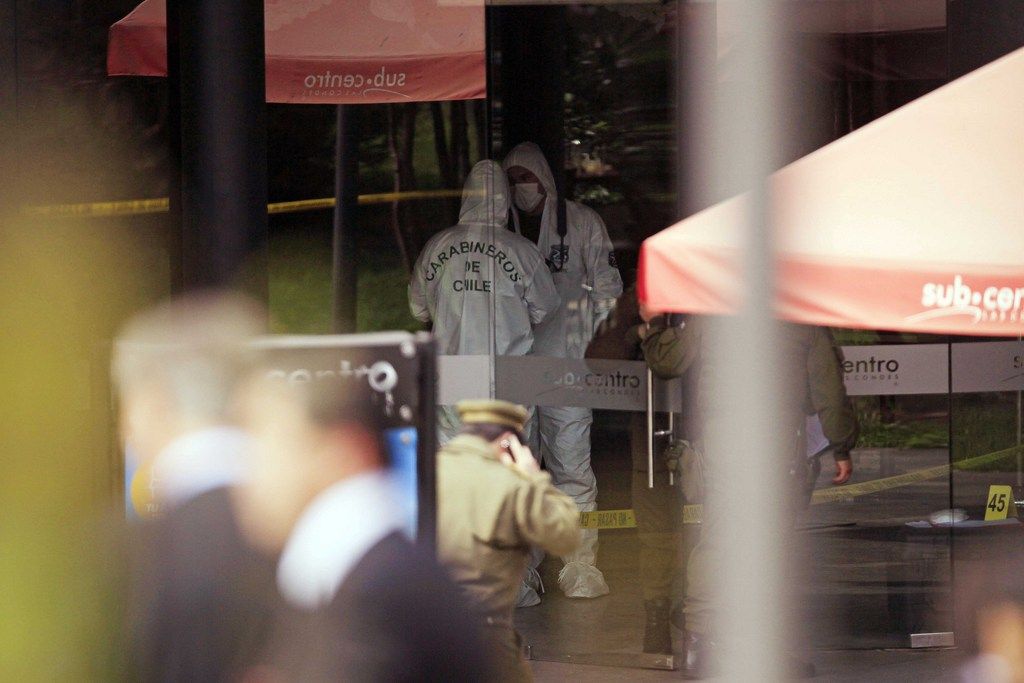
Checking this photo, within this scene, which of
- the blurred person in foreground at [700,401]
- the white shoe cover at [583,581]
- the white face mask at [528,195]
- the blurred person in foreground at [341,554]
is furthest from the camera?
the white shoe cover at [583,581]

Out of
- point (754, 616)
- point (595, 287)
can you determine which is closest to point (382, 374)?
point (754, 616)

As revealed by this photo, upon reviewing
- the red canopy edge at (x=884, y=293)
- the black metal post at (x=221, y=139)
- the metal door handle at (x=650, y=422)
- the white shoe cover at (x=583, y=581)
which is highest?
the black metal post at (x=221, y=139)

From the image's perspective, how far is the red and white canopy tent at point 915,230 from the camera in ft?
11.3

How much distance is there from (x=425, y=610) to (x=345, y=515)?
0.68ft

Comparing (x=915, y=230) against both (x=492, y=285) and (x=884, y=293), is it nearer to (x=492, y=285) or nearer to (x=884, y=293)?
(x=884, y=293)

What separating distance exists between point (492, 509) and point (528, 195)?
3.57m

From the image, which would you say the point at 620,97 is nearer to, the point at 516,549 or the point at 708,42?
the point at 516,549

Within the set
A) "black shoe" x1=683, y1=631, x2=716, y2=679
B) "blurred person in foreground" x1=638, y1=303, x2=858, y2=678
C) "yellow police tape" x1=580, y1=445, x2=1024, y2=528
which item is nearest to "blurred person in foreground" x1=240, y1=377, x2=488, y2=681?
"blurred person in foreground" x1=638, y1=303, x2=858, y2=678

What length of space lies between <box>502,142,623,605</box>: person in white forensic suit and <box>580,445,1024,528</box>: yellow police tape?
0.23 ft

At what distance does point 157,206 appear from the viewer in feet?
25.3

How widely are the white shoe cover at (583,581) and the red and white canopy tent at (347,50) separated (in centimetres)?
206

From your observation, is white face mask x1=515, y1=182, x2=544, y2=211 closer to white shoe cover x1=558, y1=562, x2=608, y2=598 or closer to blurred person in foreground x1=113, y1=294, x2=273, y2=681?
white shoe cover x1=558, y1=562, x2=608, y2=598

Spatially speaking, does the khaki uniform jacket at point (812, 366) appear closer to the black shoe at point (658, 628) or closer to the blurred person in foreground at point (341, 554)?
the black shoe at point (658, 628)

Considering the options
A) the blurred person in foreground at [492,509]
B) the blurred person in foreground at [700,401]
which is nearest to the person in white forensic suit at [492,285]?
the blurred person in foreground at [700,401]
